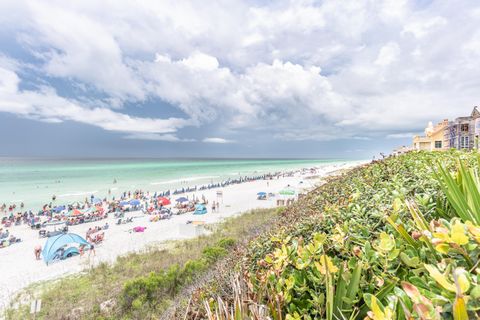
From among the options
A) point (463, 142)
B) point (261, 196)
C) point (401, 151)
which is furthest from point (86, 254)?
point (261, 196)

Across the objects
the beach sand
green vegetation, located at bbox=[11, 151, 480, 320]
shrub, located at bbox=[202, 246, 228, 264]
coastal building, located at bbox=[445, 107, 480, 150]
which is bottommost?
the beach sand

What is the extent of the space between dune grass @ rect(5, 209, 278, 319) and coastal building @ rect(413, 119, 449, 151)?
9.26 m

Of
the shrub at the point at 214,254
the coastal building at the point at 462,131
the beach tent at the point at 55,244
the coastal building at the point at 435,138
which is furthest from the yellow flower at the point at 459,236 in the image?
the beach tent at the point at 55,244

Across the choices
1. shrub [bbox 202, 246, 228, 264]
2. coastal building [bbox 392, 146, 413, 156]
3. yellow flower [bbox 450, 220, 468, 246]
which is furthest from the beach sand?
yellow flower [bbox 450, 220, 468, 246]

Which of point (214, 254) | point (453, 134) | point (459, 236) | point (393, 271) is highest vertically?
point (453, 134)

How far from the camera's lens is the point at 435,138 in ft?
39.9

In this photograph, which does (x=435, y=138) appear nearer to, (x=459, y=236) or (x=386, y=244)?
(x=386, y=244)

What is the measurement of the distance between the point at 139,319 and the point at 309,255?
259 inches

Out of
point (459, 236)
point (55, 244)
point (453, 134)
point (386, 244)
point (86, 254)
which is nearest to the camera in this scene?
point (459, 236)

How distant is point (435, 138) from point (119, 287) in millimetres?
15966

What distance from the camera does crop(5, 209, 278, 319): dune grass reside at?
264 inches

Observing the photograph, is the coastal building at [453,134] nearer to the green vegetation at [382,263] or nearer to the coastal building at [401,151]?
Result: the coastal building at [401,151]

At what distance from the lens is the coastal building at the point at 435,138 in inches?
434

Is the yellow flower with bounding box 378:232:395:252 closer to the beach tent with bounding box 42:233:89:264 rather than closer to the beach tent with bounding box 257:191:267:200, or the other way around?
the beach tent with bounding box 42:233:89:264
